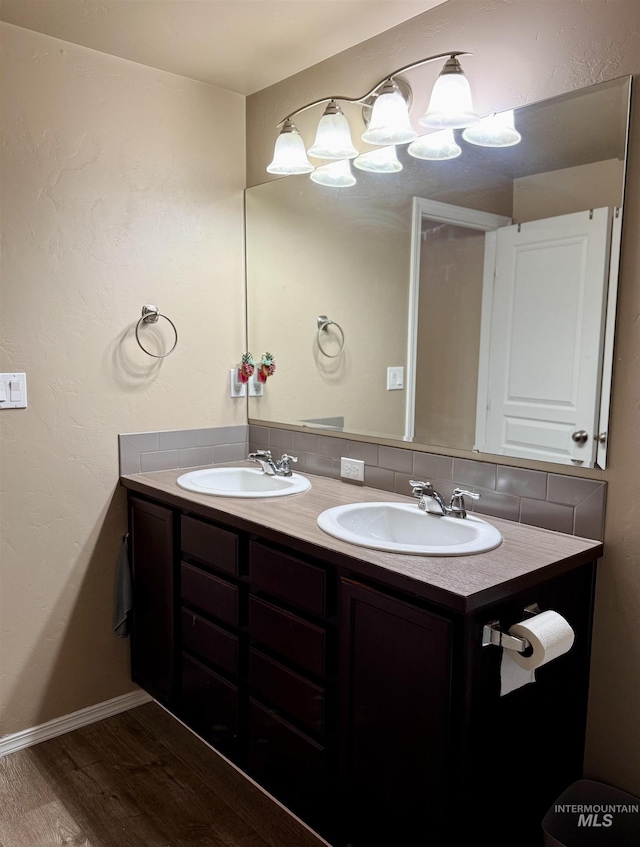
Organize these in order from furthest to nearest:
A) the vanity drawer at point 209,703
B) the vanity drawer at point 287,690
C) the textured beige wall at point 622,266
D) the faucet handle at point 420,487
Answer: the vanity drawer at point 209,703
the faucet handle at point 420,487
the vanity drawer at point 287,690
the textured beige wall at point 622,266

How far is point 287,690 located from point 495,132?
1.64m

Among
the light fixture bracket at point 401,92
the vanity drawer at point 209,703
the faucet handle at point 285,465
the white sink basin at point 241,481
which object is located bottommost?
the vanity drawer at point 209,703

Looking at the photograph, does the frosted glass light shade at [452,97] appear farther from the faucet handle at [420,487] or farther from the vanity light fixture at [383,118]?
the faucet handle at [420,487]

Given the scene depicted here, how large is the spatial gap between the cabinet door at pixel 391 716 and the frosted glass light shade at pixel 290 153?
1.53m

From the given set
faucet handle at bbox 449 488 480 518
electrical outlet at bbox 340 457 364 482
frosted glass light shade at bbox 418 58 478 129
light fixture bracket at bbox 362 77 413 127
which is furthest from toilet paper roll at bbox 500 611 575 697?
light fixture bracket at bbox 362 77 413 127

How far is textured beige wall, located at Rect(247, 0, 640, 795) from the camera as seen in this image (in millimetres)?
1612

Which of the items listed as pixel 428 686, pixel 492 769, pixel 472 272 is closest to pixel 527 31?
pixel 472 272

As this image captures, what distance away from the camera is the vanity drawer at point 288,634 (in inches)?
67.3

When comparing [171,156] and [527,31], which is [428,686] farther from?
[171,156]

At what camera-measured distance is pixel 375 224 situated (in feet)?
7.57

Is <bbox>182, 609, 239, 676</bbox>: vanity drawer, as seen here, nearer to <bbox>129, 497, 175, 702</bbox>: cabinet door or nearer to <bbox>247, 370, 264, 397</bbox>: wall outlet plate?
<bbox>129, 497, 175, 702</bbox>: cabinet door

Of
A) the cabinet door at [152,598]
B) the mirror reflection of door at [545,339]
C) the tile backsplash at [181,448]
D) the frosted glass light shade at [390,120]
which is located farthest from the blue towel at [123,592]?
the frosted glass light shade at [390,120]

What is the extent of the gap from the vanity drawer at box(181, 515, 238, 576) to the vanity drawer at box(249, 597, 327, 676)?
0.48 feet

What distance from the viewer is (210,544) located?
6.83 ft
